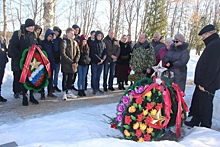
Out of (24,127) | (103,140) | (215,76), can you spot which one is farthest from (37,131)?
(215,76)

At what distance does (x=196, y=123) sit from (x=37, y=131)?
3.11 m

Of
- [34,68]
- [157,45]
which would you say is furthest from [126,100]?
[157,45]

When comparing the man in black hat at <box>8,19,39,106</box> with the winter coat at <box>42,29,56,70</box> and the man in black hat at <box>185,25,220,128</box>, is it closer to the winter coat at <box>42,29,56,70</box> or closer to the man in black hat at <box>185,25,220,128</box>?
the winter coat at <box>42,29,56,70</box>

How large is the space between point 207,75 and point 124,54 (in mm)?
3855

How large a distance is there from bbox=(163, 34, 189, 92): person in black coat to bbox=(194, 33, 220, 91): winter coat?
0.90 metres

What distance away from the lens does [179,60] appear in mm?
5344

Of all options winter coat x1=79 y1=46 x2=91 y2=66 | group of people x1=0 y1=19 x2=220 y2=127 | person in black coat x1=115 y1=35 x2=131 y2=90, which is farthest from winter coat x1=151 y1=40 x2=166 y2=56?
winter coat x1=79 y1=46 x2=91 y2=66

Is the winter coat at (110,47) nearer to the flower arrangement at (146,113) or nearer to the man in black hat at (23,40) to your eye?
the man in black hat at (23,40)

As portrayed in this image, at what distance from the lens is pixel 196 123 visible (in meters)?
4.66

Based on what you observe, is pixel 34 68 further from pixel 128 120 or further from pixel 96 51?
pixel 128 120

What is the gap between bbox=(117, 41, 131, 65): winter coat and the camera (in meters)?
7.78

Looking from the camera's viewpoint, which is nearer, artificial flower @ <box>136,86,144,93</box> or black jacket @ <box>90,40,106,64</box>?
artificial flower @ <box>136,86,144,93</box>

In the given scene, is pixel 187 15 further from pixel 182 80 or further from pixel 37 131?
pixel 37 131

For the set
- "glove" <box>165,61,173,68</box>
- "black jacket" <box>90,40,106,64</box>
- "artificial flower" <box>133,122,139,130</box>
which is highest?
"black jacket" <box>90,40,106,64</box>
